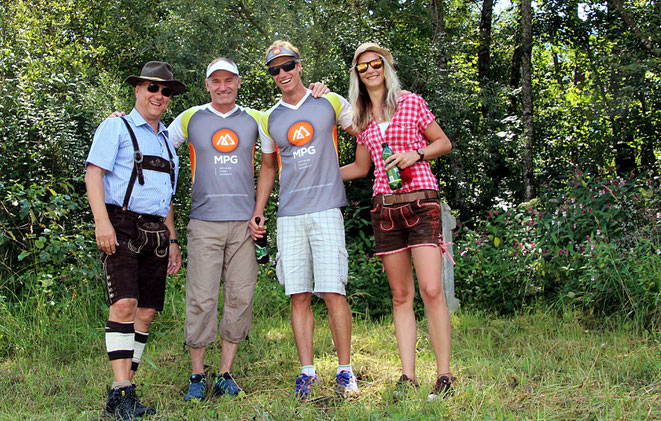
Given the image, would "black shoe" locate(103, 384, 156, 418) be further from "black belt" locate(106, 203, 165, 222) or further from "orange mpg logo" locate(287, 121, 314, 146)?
"orange mpg logo" locate(287, 121, 314, 146)

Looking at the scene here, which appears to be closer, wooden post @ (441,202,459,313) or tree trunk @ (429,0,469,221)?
wooden post @ (441,202,459,313)

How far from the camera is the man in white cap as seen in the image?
4.12m

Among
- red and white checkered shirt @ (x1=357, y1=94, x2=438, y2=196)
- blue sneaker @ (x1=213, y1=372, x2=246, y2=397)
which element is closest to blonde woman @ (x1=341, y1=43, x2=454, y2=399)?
red and white checkered shirt @ (x1=357, y1=94, x2=438, y2=196)

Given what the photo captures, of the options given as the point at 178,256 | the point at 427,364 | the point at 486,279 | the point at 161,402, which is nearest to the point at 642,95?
the point at 486,279

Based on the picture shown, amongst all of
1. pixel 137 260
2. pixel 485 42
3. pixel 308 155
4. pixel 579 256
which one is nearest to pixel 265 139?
pixel 308 155

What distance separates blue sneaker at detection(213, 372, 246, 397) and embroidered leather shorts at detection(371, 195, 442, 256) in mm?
1326

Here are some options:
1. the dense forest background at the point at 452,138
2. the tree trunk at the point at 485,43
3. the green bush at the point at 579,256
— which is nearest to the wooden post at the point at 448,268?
the green bush at the point at 579,256

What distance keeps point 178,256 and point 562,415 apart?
2725 mm

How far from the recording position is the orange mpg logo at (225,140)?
4.12 meters

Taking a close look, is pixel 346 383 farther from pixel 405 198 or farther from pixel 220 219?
pixel 220 219

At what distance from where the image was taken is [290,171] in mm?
4043

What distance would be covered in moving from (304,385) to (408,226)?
4.04 ft

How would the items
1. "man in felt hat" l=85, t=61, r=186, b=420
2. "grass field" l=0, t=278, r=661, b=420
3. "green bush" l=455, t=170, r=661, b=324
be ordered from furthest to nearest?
"green bush" l=455, t=170, r=661, b=324 < "man in felt hat" l=85, t=61, r=186, b=420 < "grass field" l=0, t=278, r=661, b=420

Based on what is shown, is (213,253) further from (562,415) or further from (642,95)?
(642,95)
